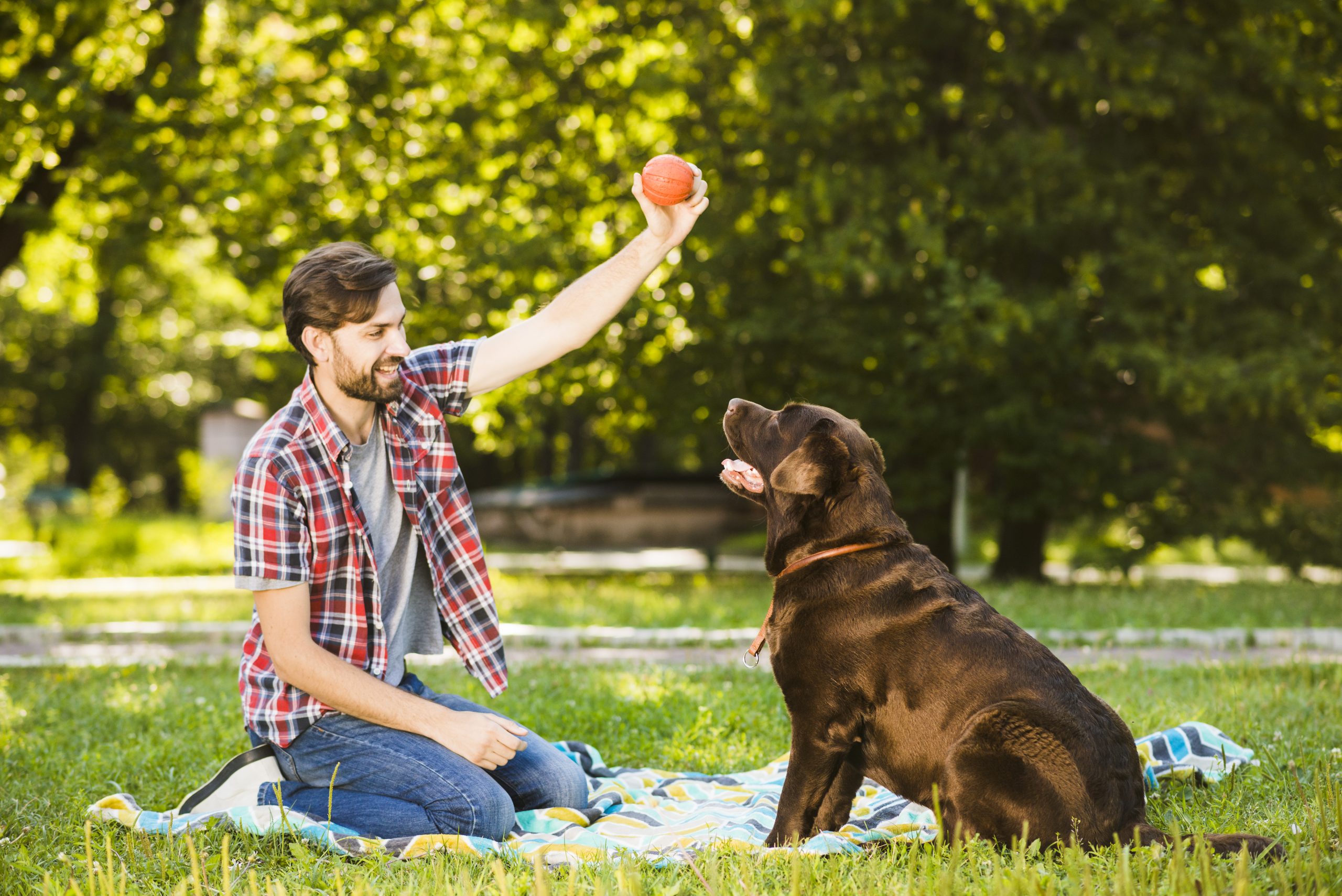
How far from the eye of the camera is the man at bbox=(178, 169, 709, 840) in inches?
132

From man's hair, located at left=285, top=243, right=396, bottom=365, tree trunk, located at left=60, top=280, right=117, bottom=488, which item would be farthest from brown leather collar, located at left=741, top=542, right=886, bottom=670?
tree trunk, located at left=60, top=280, right=117, bottom=488

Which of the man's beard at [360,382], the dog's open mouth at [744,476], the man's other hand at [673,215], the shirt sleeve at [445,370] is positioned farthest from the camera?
the shirt sleeve at [445,370]

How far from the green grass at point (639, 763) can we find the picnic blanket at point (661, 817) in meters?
0.07

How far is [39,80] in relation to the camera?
10555 mm

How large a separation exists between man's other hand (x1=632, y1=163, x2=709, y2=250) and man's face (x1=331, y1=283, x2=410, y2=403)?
940mm

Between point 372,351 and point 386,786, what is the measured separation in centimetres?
143

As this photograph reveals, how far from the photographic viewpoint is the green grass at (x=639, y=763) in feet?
8.75

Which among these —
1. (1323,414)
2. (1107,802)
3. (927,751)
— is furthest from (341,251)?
(1323,414)

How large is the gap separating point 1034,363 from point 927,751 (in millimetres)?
9533

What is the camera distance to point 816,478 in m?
Result: 3.40

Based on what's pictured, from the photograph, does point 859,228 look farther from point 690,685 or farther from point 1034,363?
point 690,685

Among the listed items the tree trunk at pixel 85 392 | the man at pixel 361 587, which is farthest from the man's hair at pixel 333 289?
the tree trunk at pixel 85 392

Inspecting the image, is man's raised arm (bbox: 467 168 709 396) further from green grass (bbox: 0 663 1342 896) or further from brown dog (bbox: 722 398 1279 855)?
green grass (bbox: 0 663 1342 896)

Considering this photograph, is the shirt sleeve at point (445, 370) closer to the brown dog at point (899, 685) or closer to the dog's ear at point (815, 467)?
the brown dog at point (899, 685)
